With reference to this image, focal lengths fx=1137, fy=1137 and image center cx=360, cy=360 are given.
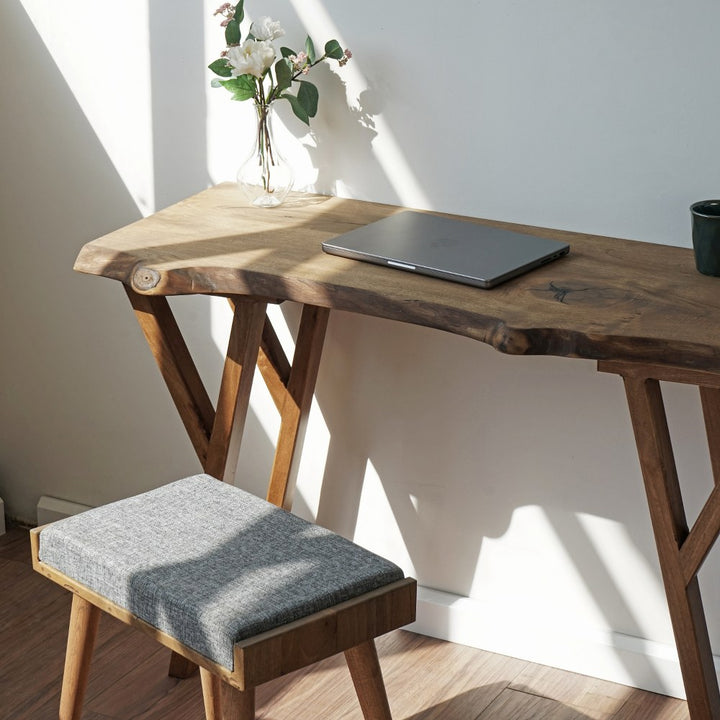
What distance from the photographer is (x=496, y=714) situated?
2.07m

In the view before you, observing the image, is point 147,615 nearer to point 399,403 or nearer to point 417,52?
point 399,403

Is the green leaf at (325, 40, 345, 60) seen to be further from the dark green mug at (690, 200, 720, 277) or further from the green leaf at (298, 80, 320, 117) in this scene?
the dark green mug at (690, 200, 720, 277)

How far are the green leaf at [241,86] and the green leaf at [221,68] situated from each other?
15 millimetres

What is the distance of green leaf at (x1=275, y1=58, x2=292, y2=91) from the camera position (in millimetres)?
1983

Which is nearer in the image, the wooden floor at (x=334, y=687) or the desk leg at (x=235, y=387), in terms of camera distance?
the desk leg at (x=235, y=387)

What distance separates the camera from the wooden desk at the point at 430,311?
5.01 feet

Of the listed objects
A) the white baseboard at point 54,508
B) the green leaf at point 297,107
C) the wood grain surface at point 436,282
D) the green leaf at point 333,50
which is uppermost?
the green leaf at point 333,50

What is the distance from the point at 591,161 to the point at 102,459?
52.9 inches

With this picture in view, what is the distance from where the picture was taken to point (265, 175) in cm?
208

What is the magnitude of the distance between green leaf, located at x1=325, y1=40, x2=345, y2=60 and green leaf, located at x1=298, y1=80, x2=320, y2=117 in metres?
0.07

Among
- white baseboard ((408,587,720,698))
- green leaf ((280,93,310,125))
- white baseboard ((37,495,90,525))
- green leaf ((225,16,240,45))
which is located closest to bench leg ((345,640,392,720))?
white baseboard ((408,587,720,698))

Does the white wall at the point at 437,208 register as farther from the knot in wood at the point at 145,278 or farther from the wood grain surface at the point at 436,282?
the knot in wood at the point at 145,278

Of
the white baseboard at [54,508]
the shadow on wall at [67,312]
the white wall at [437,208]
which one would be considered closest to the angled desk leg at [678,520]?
the white wall at [437,208]

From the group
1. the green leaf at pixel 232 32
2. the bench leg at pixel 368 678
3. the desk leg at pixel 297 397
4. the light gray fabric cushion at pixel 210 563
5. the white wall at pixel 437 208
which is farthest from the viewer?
the desk leg at pixel 297 397
